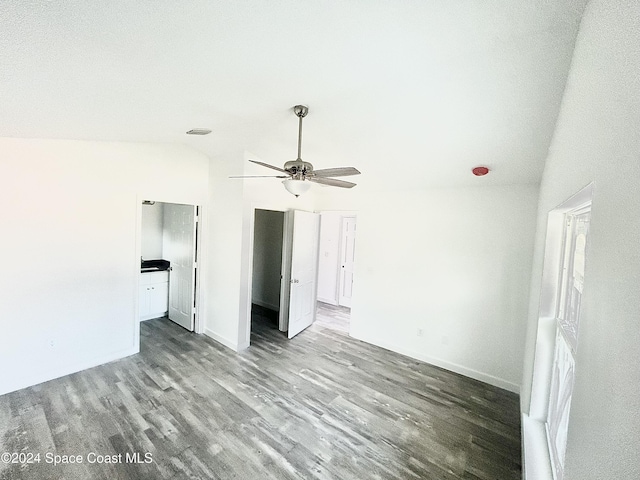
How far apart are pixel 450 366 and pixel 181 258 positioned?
14.4 feet

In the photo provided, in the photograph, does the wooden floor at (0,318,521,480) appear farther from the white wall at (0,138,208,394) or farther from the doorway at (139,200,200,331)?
the doorway at (139,200,200,331)

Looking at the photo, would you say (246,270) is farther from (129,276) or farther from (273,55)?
(273,55)

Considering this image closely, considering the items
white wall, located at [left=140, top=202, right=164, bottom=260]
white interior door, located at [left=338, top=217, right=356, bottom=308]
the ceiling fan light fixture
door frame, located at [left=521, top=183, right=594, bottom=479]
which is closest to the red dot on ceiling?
door frame, located at [left=521, top=183, right=594, bottom=479]

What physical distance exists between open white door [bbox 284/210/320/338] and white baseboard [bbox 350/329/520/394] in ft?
3.35

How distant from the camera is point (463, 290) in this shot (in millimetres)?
3387

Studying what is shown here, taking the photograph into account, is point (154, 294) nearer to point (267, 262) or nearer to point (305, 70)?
point (267, 262)

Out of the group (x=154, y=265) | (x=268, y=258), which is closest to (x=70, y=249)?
(x=154, y=265)

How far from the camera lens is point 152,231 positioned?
4746 millimetres

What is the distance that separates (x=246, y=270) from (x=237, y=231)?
0.57 m

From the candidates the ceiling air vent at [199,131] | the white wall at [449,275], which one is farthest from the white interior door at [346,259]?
the ceiling air vent at [199,131]

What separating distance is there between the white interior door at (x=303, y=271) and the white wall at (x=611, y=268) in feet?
11.6

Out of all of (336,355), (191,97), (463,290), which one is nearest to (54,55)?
(191,97)

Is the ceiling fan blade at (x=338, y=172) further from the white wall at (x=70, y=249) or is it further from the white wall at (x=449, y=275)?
the white wall at (x=70, y=249)

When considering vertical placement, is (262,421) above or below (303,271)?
below
